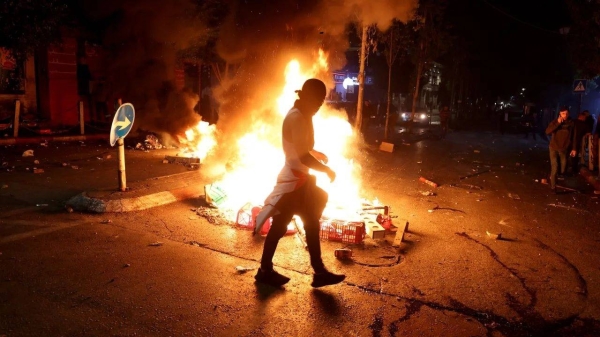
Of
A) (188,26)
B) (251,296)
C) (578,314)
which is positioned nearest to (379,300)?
(251,296)

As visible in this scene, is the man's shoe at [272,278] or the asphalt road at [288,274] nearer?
the asphalt road at [288,274]

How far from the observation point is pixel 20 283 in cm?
404

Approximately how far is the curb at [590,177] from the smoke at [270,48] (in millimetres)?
6172

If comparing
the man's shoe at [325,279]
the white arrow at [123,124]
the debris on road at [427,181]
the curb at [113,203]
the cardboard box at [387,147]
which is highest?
the white arrow at [123,124]

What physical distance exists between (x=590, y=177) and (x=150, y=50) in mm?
13811

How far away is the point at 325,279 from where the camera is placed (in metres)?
4.20

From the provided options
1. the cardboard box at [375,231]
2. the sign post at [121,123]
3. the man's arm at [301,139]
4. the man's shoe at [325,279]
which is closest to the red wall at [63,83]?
the sign post at [121,123]

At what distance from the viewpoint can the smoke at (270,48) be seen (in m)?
8.06

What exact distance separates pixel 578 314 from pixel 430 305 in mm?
1311

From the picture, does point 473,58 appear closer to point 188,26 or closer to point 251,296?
point 188,26

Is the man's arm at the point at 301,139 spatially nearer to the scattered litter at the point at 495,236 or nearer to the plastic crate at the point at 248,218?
the plastic crate at the point at 248,218

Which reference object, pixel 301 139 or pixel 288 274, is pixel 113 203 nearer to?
pixel 288 274

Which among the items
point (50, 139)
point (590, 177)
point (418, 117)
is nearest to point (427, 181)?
point (590, 177)

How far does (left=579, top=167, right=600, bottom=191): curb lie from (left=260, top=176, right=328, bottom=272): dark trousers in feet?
28.8
